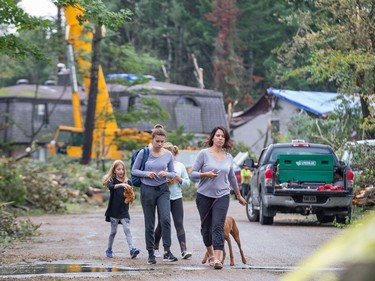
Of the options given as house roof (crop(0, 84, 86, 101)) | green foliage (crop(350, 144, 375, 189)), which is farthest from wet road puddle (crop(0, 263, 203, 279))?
house roof (crop(0, 84, 86, 101))

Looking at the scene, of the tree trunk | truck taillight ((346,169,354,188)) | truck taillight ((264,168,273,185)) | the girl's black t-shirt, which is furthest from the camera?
the tree trunk

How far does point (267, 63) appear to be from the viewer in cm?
7131

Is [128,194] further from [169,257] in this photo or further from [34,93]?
[34,93]

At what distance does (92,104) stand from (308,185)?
901 inches

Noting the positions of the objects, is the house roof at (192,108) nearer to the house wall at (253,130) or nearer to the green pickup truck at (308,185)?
the house wall at (253,130)

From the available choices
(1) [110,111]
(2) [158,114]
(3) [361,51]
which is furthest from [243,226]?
(1) [110,111]

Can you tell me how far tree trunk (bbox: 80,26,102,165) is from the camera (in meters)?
41.9

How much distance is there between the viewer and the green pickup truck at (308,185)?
2042 centimetres

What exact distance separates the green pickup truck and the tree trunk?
21.9 meters

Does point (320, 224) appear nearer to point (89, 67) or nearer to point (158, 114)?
point (158, 114)

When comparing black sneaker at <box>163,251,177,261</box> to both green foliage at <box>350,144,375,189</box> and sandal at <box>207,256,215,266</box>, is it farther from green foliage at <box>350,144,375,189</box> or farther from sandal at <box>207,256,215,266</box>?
green foliage at <box>350,144,375,189</box>

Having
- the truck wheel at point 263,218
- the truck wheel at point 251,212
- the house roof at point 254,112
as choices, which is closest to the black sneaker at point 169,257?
the truck wheel at point 263,218

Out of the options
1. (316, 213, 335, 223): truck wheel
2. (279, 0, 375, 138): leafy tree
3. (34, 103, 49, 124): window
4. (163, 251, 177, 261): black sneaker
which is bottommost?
(316, 213, 335, 223): truck wheel

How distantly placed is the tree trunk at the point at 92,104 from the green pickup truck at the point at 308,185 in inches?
863
